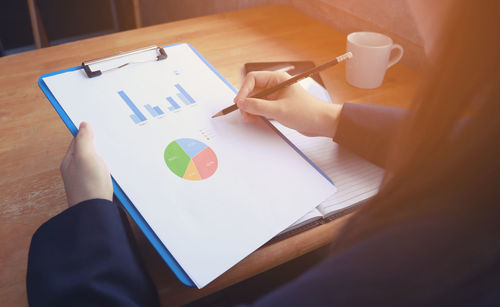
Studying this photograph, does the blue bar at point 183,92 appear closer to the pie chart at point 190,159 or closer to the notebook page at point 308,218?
the pie chart at point 190,159

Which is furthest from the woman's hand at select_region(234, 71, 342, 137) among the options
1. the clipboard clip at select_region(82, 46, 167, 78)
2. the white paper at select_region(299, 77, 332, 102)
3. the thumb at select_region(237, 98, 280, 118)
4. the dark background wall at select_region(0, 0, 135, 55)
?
the dark background wall at select_region(0, 0, 135, 55)

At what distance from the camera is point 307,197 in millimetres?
542

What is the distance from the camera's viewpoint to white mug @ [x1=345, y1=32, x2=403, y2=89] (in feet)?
2.65

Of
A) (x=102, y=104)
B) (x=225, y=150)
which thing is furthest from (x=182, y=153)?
(x=102, y=104)

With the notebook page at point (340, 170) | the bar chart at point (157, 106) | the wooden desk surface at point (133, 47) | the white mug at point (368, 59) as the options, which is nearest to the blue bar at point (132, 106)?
the bar chart at point (157, 106)

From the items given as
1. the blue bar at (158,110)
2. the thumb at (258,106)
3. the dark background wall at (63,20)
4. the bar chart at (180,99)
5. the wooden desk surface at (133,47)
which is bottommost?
the dark background wall at (63,20)

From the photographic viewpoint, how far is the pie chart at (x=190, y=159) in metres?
0.55

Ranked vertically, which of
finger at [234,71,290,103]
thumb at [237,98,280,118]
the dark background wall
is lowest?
the dark background wall

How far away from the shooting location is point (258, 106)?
643 millimetres

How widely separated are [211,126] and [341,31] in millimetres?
658

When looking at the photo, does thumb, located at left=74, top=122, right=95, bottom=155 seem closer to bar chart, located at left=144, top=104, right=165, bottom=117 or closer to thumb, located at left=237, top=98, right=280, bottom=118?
bar chart, located at left=144, top=104, right=165, bottom=117

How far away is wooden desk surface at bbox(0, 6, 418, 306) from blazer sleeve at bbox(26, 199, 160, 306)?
0.03 metres

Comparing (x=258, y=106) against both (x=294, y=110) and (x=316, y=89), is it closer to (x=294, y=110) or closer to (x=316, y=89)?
(x=294, y=110)

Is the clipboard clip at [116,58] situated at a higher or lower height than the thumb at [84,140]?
higher
